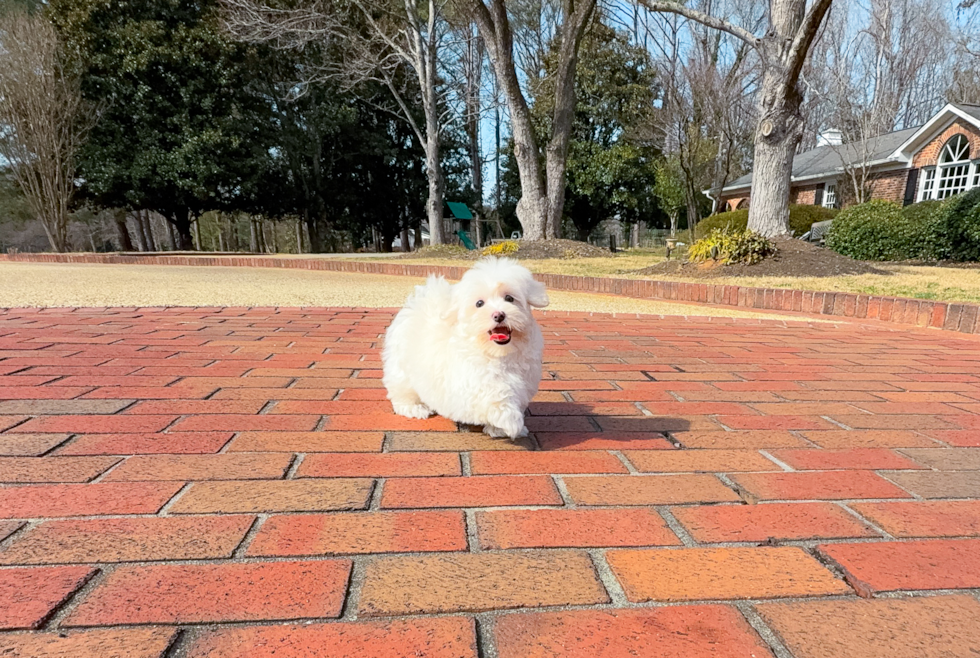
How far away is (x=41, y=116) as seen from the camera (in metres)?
14.6

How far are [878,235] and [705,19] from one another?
5.91 metres

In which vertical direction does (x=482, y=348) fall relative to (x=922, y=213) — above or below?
below

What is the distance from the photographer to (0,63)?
45.6 ft

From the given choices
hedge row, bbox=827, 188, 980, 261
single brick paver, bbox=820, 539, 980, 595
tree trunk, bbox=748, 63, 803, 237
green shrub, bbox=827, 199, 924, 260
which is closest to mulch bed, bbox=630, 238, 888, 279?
tree trunk, bbox=748, 63, 803, 237

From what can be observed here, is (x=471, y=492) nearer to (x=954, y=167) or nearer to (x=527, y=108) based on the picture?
(x=527, y=108)

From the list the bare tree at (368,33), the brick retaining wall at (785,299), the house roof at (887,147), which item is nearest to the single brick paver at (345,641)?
the brick retaining wall at (785,299)

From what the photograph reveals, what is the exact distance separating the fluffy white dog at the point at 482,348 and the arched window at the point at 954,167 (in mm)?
22799

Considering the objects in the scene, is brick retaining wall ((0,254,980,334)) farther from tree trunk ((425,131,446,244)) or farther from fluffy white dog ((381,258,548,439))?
tree trunk ((425,131,446,244))

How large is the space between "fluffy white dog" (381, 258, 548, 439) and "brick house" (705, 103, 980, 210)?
21.3m

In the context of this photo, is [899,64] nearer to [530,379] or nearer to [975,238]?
[975,238]

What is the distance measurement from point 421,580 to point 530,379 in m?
0.95

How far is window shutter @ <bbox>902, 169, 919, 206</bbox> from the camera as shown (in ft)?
65.3

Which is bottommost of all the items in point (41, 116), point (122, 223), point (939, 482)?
point (939, 482)

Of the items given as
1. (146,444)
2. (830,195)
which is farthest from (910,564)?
(830,195)
